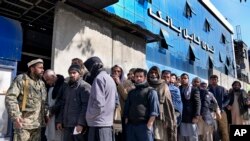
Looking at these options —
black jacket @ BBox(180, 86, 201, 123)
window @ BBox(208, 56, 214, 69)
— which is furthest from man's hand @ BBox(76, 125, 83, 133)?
window @ BBox(208, 56, 214, 69)

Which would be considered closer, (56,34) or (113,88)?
(113,88)

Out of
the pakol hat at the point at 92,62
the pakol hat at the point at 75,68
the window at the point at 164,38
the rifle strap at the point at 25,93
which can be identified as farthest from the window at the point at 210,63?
the rifle strap at the point at 25,93

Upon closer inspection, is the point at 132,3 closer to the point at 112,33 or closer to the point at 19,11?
the point at 112,33

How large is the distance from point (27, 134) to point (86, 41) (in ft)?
12.4

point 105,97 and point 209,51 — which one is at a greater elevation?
→ point 209,51

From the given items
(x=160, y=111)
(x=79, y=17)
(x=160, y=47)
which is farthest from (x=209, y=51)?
(x=160, y=111)

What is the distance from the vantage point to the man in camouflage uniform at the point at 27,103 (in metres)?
3.94

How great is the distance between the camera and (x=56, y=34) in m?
6.56

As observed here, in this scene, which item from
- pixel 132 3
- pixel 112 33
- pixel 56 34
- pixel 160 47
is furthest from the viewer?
pixel 160 47

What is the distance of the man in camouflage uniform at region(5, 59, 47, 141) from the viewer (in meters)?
3.94

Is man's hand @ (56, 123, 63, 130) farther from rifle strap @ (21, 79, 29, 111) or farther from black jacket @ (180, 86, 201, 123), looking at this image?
black jacket @ (180, 86, 201, 123)

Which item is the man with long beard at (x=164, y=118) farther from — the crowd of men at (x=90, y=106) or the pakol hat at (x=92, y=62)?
the pakol hat at (x=92, y=62)

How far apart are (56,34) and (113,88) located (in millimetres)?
3167

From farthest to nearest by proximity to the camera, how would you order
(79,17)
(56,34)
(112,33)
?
(112,33) → (79,17) → (56,34)
